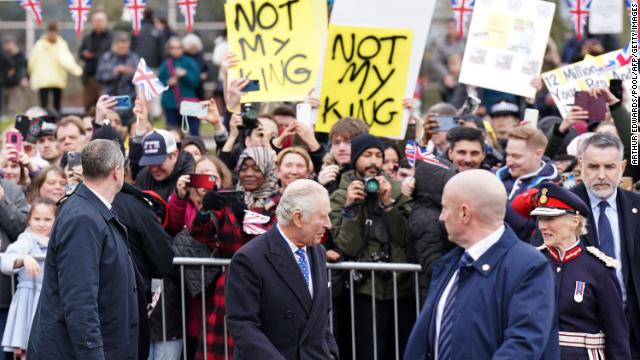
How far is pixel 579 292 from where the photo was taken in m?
8.10

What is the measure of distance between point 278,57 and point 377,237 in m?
2.67

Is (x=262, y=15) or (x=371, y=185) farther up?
(x=262, y=15)

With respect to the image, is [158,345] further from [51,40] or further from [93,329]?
[51,40]

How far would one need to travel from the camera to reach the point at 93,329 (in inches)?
300

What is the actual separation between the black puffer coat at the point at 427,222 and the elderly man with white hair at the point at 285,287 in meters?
1.64

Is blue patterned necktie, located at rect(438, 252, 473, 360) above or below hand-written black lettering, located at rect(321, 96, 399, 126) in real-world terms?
below

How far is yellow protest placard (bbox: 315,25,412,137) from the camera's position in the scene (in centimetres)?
1121

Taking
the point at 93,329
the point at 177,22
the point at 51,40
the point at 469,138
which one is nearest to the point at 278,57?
the point at 469,138

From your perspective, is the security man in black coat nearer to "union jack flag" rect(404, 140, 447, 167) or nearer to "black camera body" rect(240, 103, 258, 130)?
"union jack flag" rect(404, 140, 447, 167)

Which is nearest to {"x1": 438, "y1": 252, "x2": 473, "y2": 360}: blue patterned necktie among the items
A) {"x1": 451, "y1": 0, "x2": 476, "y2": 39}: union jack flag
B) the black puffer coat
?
the black puffer coat

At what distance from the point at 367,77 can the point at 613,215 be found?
3131 millimetres

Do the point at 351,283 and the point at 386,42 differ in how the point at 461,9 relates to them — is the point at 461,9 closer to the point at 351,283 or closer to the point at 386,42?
the point at 386,42

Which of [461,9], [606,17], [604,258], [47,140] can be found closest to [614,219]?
[604,258]

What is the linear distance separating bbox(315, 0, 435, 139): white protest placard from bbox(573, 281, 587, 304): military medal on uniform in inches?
133
